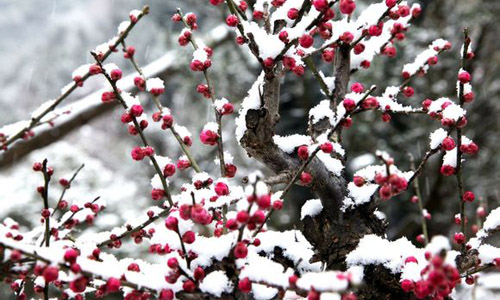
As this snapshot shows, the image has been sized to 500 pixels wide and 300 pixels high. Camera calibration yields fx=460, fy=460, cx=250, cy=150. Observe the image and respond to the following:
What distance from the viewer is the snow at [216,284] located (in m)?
1.10

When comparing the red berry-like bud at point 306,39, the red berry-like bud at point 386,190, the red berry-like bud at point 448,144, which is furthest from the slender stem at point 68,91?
the red berry-like bud at point 448,144

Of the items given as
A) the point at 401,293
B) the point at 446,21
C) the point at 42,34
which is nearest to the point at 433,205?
the point at 446,21

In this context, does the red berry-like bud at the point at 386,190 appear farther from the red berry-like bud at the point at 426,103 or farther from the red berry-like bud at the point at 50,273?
the red berry-like bud at the point at 50,273

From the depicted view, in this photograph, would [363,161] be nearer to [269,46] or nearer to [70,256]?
[269,46]

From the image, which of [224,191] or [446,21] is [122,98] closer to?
[224,191]

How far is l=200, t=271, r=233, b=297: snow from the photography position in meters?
1.10

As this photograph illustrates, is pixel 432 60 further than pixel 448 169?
Yes

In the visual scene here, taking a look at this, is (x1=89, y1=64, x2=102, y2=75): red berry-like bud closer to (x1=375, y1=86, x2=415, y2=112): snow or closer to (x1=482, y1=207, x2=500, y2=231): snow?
(x1=375, y1=86, x2=415, y2=112): snow

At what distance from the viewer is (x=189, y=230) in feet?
3.60

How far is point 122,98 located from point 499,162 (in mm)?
5756

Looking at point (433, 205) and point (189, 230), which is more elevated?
point (433, 205)

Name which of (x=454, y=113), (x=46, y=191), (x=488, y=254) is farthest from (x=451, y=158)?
(x=46, y=191)

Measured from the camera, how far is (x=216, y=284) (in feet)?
3.61

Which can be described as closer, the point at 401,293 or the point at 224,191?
the point at 224,191
